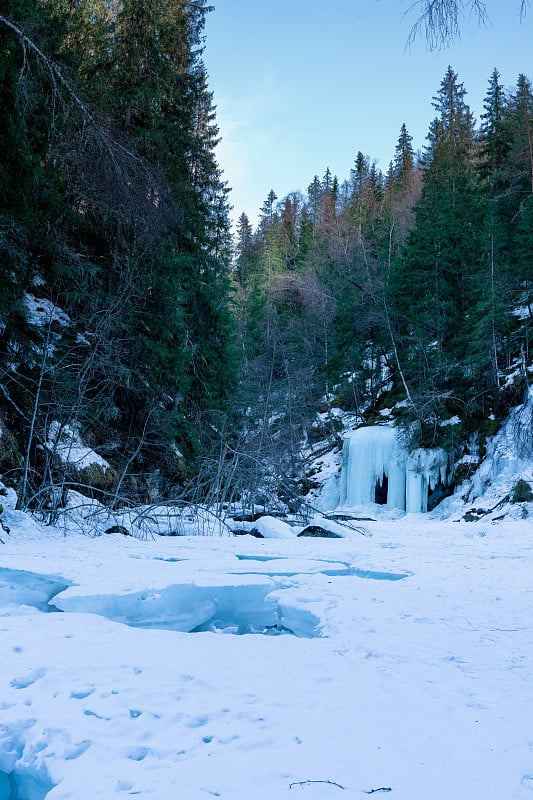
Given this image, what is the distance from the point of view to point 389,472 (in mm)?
17578

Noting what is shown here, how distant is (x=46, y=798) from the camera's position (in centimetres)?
150

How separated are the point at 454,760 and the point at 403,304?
872 inches

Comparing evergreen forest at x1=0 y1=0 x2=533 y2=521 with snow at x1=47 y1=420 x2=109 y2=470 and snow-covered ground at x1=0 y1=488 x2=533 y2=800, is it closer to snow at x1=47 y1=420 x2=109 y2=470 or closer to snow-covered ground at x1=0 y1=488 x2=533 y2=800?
snow at x1=47 y1=420 x2=109 y2=470

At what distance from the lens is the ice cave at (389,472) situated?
16594 mm

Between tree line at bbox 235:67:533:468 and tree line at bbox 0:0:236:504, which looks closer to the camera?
tree line at bbox 0:0:236:504

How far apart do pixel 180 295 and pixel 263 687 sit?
1189 centimetres

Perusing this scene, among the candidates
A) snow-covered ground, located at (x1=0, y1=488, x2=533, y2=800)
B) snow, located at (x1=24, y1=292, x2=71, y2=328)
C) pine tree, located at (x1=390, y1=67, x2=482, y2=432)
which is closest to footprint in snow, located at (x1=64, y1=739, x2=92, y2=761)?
snow-covered ground, located at (x1=0, y1=488, x2=533, y2=800)

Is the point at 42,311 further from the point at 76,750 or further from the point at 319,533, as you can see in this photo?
the point at 76,750

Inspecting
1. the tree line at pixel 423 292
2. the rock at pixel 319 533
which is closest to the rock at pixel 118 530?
the rock at pixel 319 533

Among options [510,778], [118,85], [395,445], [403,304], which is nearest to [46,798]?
[510,778]

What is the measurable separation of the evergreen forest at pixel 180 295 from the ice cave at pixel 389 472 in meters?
0.67

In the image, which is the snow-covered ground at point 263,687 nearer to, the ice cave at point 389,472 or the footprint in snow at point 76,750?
the footprint in snow at point 76,750

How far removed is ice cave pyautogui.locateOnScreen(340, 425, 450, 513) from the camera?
54.4 feet

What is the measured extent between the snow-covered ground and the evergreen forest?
4.09m
